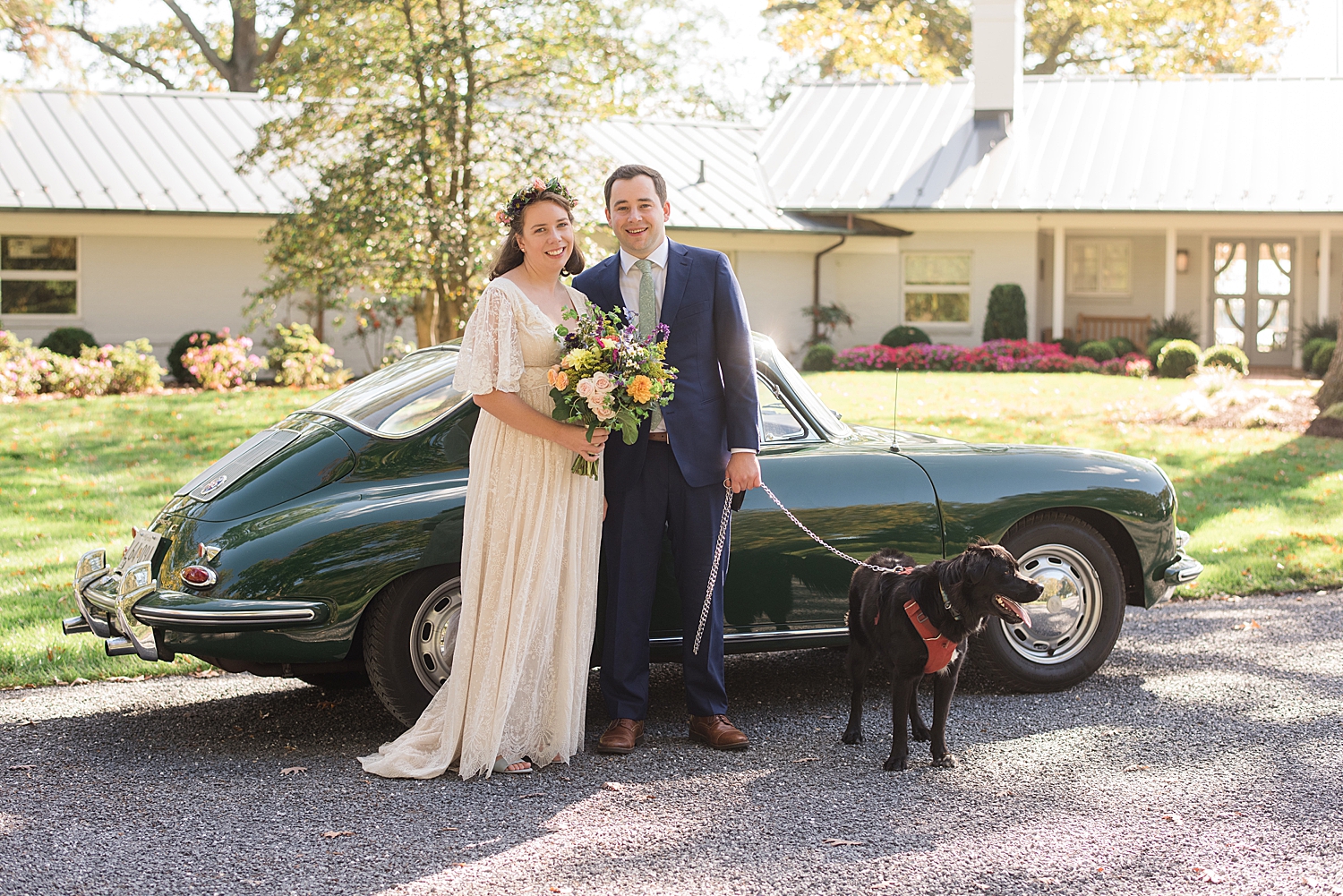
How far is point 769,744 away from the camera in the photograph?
4.70 meters

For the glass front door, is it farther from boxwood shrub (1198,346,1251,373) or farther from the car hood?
the car hood

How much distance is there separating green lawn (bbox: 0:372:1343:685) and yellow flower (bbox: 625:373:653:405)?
3042mm

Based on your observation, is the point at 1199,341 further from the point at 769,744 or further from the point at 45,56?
the point at 769,744

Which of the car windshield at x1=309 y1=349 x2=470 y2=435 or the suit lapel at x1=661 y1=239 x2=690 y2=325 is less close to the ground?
the suit lapel at x1=661 y1=239 x2=690 y2=325

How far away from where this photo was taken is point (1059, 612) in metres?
5.32

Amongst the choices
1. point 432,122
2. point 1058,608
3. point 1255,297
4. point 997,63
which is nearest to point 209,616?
point 1058,608

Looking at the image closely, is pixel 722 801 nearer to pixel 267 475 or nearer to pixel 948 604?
pixel 948 604

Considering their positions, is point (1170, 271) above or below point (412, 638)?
above

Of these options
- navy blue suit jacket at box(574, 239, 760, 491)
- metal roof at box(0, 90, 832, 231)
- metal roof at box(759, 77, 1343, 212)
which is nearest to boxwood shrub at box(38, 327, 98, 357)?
metal roof at box(0, 90, 832, 231)

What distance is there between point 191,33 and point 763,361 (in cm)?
3252

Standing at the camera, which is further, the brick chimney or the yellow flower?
the brick chimney

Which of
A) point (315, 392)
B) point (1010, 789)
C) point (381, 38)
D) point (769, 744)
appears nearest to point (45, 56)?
point (381, 38)

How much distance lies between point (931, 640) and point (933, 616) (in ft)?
0.30

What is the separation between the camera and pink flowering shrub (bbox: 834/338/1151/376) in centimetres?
2148
